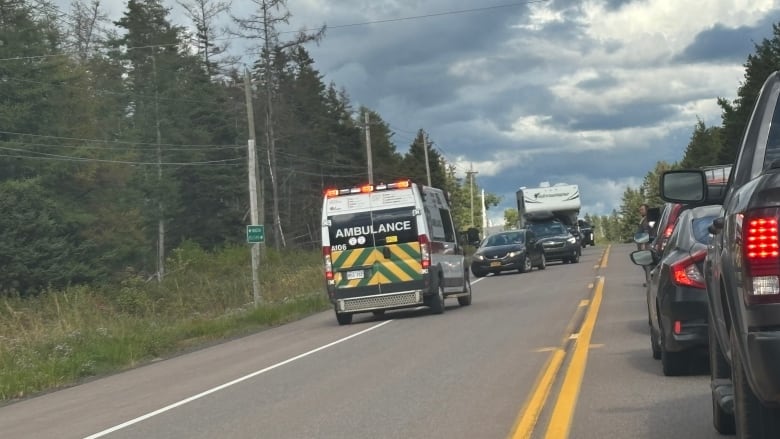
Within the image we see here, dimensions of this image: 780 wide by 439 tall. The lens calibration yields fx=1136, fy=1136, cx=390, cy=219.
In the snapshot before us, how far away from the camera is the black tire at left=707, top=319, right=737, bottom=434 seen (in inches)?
266

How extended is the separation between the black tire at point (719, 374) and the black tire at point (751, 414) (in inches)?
51.9

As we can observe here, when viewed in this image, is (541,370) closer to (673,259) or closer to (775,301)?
(673,259)

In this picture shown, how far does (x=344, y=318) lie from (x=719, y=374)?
606 inches

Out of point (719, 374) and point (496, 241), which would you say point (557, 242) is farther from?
point (719, 374)

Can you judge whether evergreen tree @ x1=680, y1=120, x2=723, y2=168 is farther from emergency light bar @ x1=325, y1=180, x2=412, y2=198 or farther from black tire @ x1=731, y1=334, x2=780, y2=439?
black tire @ x1=731, y1=334, x2=780, y2=439

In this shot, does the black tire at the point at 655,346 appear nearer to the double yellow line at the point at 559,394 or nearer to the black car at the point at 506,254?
the double yellow line at the point at 559,394

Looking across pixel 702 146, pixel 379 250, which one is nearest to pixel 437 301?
pixel 379 250

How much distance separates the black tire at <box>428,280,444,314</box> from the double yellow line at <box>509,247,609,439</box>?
6.47 meters

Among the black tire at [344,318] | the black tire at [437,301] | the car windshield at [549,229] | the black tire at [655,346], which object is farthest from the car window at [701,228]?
the car windshield at [549,229]

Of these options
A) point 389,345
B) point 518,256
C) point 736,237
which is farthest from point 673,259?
point 518,256

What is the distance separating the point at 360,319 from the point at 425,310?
1563 mm

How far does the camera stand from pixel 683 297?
381 inches

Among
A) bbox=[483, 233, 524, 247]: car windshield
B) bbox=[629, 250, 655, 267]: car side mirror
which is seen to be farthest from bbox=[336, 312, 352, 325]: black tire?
bbox=[483, 233, 524, 247]: car windshield

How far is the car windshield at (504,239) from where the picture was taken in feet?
125
